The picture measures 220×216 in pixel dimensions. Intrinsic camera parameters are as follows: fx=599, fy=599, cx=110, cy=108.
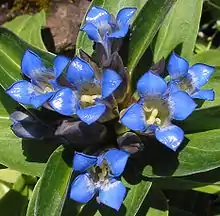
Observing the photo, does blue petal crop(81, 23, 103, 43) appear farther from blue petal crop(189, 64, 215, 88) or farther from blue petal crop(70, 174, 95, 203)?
blue petal crop(70, 174, 95, 203)

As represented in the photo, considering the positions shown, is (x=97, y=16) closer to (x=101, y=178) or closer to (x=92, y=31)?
(x=92, y=31)

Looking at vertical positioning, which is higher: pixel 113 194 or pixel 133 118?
pixel 133 118

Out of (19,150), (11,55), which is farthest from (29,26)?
(19,150)

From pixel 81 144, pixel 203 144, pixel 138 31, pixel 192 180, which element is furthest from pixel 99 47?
pixel 192 180

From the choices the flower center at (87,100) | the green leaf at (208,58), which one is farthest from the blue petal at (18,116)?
the green leaf at (208,58)

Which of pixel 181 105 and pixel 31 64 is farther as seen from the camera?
pixel 31 64

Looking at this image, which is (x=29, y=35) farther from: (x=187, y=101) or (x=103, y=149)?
(x=187, y=101)

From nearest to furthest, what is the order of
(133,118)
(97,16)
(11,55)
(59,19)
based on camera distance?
(133,118), (97,16), (11,55), (59,19)

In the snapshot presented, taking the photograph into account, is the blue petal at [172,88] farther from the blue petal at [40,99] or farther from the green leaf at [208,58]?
the green leaf at [208,58]
